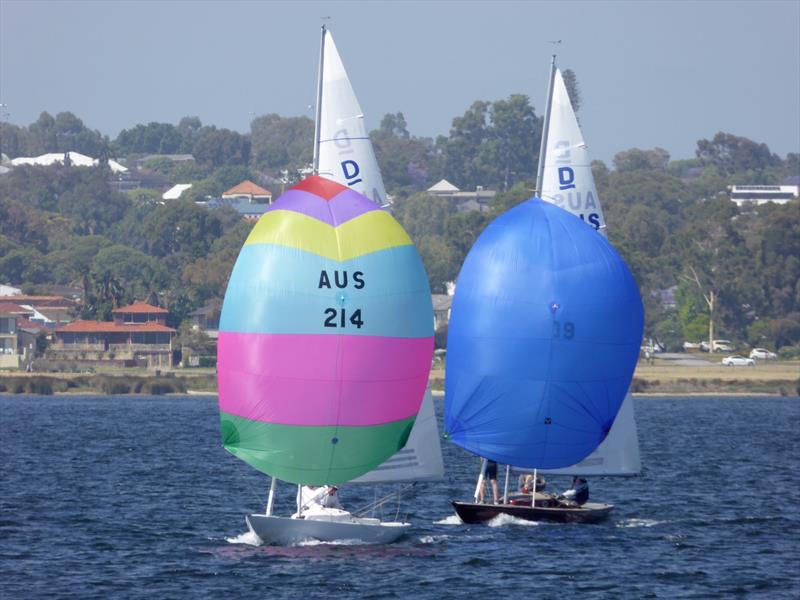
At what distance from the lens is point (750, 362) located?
5379 inches

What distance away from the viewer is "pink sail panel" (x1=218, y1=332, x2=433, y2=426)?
34.6 meters

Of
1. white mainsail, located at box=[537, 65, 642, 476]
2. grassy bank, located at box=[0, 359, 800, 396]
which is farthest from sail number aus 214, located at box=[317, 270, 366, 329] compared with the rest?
grassy bank, located at box=[0, 359, 800, 396]

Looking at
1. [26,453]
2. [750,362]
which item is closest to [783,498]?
[26,453]

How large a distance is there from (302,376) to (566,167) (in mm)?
11303

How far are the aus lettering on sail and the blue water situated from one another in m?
7.23

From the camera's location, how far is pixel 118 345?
13888 centimetres

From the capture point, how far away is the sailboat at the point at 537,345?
39.3m

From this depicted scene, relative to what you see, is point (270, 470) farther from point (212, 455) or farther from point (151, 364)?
point (151, 364)

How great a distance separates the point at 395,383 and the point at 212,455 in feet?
113

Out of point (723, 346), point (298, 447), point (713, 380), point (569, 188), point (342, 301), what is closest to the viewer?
point (342, 301)

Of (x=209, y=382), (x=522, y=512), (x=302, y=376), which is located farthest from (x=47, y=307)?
(x=302, y=376)

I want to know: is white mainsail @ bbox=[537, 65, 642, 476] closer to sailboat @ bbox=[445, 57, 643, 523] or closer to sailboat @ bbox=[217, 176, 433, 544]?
sailboat @ bbox=[445, 57, 643, 523]

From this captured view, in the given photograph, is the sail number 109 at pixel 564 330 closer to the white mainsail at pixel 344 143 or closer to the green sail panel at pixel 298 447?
the white mainsail at pixel 344 143

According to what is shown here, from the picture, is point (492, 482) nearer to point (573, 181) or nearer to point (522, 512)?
point (522, 512)
